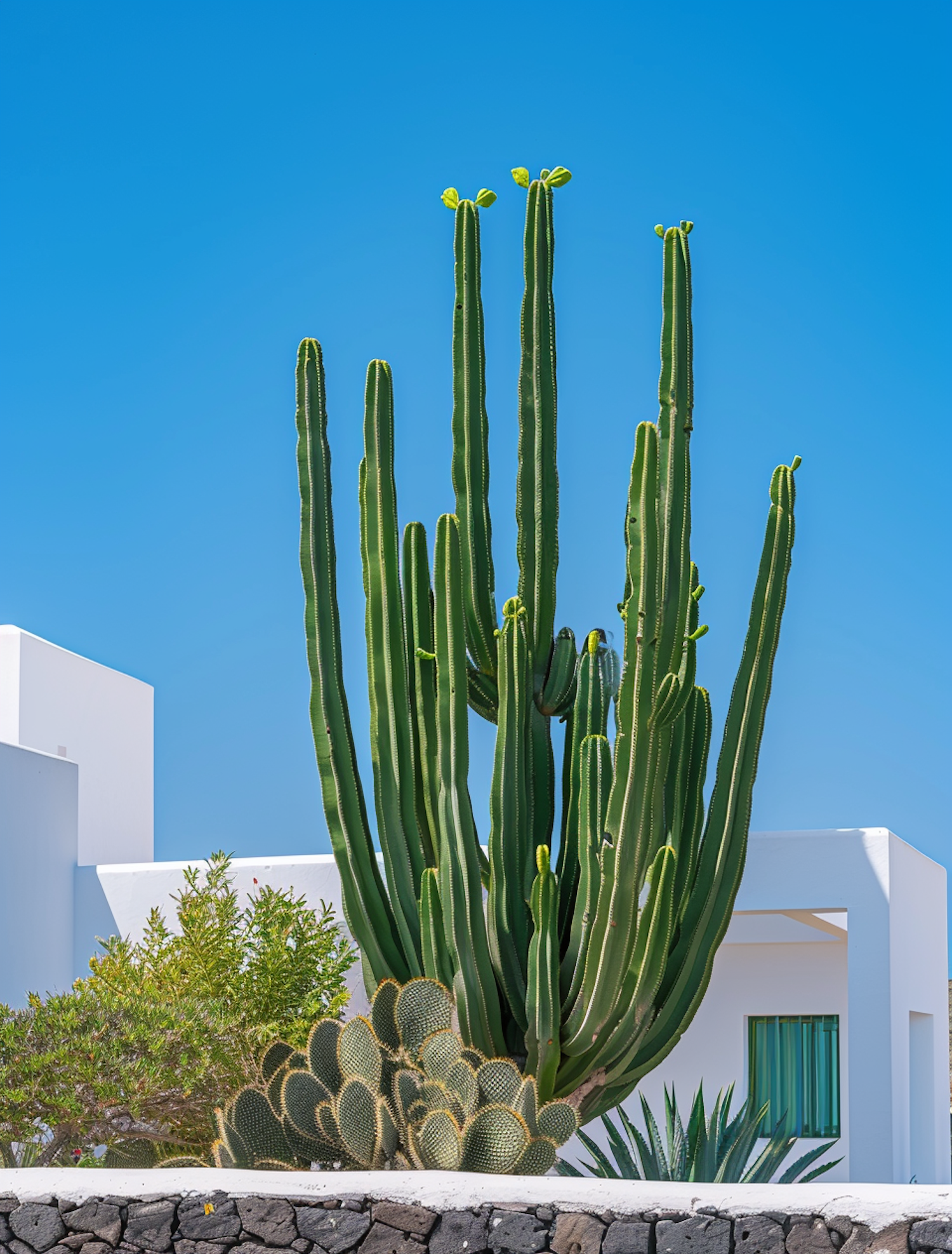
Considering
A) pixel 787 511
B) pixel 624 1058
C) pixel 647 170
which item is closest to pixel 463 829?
pixel 624 1058

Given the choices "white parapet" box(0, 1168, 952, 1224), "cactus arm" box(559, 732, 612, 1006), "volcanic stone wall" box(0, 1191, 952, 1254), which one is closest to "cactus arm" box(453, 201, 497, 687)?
"cactus arm" box(559, 732, 612, 1006)

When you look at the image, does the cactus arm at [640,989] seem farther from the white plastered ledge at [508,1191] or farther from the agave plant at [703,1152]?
the white plastered ledge at [508,1191]

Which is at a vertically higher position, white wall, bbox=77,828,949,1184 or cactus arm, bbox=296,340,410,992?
cactus arm, bbox=296,340,410,992

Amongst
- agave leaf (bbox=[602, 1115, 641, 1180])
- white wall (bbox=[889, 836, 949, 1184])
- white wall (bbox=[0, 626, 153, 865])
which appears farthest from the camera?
white wall (bbox=[0, 626, 153, 865])

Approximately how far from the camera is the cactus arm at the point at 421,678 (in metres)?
6.50

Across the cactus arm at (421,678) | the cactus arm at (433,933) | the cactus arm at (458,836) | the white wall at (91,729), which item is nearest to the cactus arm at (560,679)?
the cactus arm at (421,678)

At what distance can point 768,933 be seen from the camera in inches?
413

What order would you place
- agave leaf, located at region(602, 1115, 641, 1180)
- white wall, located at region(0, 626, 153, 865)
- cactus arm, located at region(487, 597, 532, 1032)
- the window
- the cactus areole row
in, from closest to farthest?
the cactus areole row → cactus arm, located at region(487, 597, 532, 1032) → agave leaf, located at region(602, 1115, 641, 1180) → the window → white wall, located at region(0, 626, 153, 865)

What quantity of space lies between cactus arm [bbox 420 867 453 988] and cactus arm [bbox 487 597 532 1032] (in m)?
0.21

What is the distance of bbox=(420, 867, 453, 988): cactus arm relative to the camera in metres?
6.09

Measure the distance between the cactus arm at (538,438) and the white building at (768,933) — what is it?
3.22m

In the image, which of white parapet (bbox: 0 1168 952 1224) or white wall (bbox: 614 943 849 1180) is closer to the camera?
white parapet (bbox: 0 1168 952 1224)

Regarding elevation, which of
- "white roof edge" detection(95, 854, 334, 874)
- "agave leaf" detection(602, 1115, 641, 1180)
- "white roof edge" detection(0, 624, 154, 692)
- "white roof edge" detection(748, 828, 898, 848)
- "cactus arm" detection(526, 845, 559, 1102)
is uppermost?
"white roof edge" detection(0, 624, 154, 692)

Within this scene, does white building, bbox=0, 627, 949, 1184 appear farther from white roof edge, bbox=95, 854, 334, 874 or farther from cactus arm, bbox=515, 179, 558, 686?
cactus arm, bbox=515, 179, 558, 686
